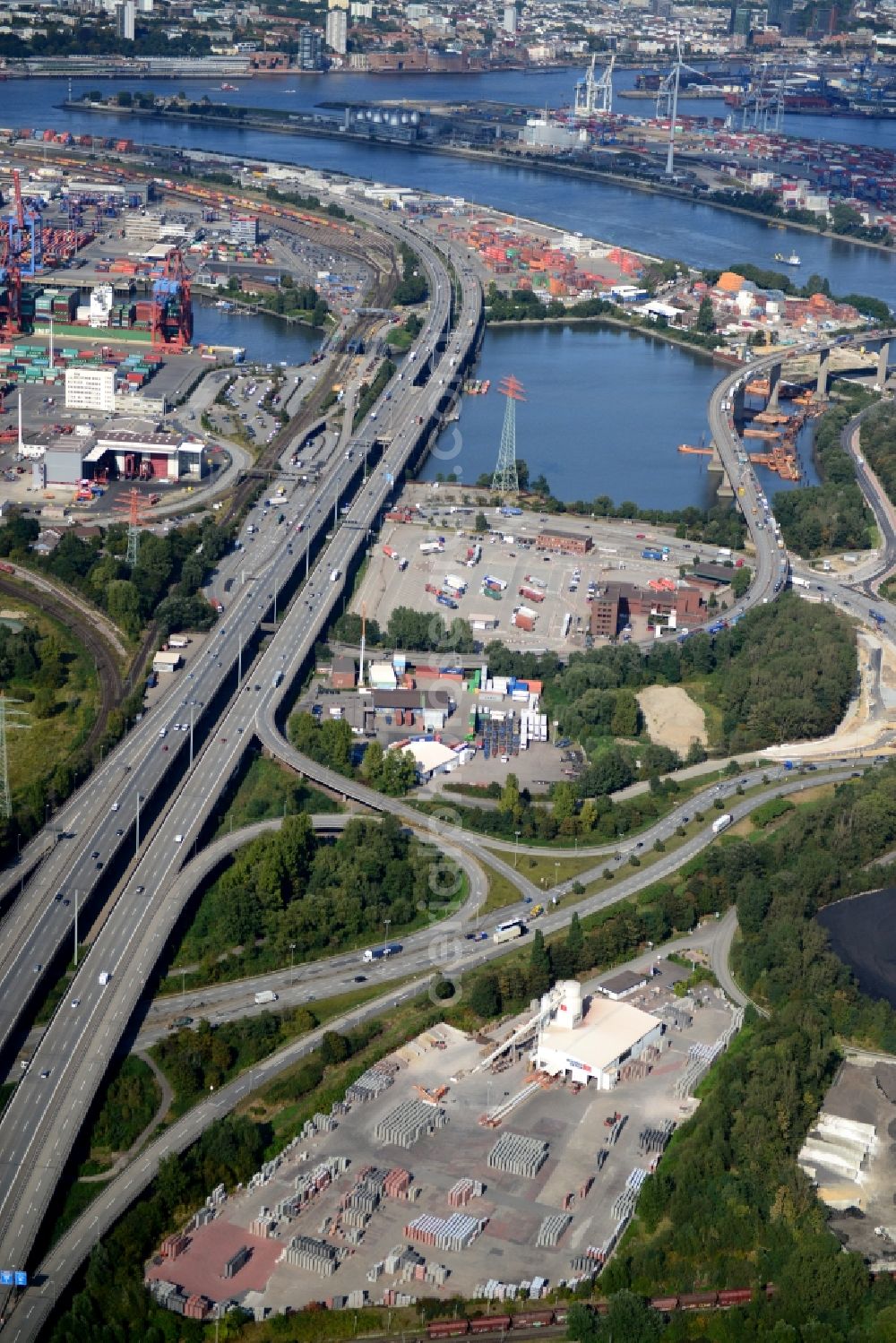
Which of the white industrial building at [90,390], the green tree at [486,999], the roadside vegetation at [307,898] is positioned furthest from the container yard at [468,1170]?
the white industrial building at [90,390]

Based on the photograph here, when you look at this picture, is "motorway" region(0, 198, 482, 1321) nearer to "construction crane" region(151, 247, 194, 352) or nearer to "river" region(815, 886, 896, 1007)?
"river" region(815, 886, 896, 1007)

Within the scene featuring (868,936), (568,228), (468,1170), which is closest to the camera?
(468,1170)

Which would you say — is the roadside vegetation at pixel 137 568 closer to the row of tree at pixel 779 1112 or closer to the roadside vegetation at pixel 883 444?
the row of tree at pixel 779 1112

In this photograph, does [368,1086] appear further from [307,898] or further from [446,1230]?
[307,898]

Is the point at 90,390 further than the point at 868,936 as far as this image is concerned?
Yes

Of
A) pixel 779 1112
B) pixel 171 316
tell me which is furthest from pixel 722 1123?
pixel 171 316

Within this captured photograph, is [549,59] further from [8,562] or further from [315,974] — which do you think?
[315,974]
